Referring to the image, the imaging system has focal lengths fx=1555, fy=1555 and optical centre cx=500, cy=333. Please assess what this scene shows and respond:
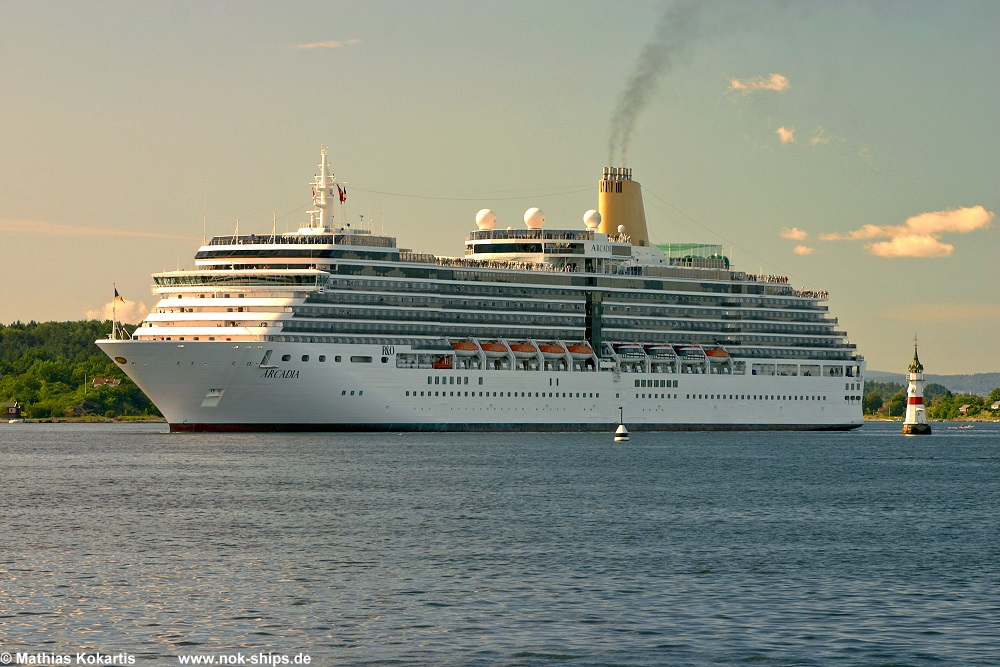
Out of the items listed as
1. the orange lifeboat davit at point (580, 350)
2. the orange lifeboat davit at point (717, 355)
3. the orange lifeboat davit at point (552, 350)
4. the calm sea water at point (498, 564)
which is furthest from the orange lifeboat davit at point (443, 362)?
the calm sea water at point (498, 564)

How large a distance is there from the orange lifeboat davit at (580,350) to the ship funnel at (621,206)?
65.0 feet

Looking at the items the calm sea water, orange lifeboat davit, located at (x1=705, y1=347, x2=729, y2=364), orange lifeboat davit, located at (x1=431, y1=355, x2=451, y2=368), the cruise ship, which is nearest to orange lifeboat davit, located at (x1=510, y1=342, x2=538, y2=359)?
the cruise ship

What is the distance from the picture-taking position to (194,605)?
3225cm

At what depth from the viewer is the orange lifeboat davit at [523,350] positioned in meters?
117

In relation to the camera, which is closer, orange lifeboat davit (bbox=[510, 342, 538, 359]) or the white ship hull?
the white ship hull

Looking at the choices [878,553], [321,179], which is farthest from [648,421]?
[878,553]

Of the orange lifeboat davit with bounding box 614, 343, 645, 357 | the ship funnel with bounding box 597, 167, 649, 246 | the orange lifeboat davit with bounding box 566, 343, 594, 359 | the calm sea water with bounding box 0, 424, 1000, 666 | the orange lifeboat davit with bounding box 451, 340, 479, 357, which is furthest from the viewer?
the ship funnel with bounding box 597, 167, 649, 246

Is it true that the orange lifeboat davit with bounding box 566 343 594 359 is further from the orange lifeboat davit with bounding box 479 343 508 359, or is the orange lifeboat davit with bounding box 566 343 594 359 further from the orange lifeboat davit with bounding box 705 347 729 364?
the orange lifeboat davit with bounding box 705 347 729 364

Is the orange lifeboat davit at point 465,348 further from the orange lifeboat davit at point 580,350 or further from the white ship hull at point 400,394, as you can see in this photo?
the orange lifeboat davit at point 580,350

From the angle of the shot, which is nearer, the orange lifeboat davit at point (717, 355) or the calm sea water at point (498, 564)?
the calm sea water at point (498, 564)

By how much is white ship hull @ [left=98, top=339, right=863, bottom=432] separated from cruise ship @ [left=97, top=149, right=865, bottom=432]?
119 mm

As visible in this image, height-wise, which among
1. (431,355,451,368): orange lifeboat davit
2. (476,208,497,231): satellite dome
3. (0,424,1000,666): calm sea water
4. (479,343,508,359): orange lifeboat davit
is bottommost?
(0,424,1000,666): calm sea water

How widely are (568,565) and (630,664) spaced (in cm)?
1206

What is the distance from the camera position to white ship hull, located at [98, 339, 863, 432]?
101125 mm
